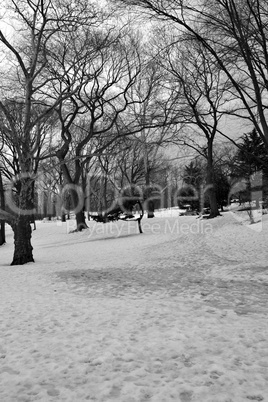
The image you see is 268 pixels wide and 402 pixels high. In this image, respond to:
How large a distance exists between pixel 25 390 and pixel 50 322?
169cm

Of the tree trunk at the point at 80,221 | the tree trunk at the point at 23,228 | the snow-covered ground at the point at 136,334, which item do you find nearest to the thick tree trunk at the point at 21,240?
the tree trunk at the point at 23,228

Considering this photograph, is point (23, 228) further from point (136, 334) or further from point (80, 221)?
point (80, 221)

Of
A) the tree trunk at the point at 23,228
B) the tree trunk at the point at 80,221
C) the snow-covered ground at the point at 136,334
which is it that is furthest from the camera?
the tree trunk at the point at 80,221

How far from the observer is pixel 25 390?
8.11 feet

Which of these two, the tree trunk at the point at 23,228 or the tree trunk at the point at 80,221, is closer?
the tree trunk at the point at 23,228

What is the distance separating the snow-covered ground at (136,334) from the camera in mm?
2467

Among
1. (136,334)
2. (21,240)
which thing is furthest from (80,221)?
(136,334)

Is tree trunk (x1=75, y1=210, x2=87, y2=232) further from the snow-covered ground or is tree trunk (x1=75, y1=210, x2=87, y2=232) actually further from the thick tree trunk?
the snow-covered ground

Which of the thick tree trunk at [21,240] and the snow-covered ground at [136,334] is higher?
the thick tree trunk at [21,240]

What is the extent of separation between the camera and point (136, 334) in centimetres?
360

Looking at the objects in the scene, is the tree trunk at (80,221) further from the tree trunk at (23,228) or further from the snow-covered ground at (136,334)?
the snow-covered ground at (136,334)

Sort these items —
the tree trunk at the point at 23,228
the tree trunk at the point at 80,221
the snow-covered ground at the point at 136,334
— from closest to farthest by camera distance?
the snow-covered ground at the point at 136,334, the tree trunk at the point at 23,228, the tree trunk at the point at 80,221

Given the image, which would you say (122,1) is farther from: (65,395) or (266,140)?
(65,395)

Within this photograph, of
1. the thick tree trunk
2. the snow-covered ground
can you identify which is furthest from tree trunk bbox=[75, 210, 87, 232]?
the snow-covered ground
